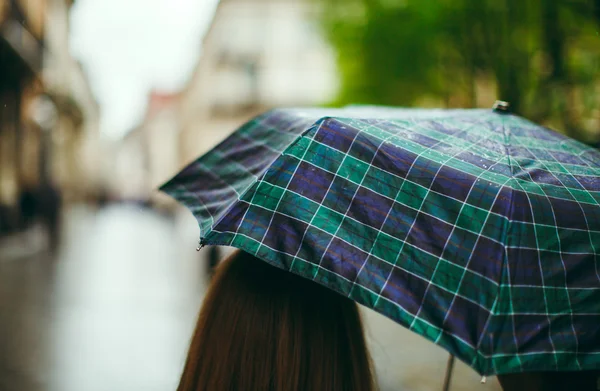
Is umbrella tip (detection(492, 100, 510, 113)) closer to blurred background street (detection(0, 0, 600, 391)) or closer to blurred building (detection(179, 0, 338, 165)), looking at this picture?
blurred background street (detection(0, 0, 600, 391))

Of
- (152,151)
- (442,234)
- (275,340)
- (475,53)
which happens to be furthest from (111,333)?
(152,151)

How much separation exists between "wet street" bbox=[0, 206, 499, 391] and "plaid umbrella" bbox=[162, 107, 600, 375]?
1.20 meters

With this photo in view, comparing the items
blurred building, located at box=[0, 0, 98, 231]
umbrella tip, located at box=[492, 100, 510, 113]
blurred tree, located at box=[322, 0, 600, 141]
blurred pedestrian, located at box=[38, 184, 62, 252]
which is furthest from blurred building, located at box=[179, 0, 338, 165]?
umbrella tip, located at box=[492, 100, 510, 113]

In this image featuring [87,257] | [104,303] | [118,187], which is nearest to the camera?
[104,303]

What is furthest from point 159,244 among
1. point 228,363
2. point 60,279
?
point 228,363

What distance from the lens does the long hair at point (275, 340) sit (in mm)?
1999

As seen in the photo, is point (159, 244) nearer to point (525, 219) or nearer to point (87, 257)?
point (87, 257)

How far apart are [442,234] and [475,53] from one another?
39.7ft

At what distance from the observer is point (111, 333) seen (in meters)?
6.72

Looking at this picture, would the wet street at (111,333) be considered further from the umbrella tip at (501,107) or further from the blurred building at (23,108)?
the blurred building at (23,108)

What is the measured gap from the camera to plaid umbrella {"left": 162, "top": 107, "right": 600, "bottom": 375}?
1713 millimetres

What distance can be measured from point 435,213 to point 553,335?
1.60 feet

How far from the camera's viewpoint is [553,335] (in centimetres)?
178

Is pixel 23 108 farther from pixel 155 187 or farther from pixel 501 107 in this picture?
pixel 501 107
